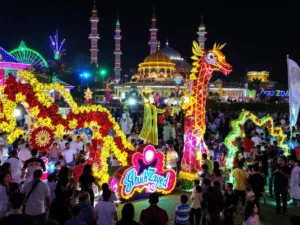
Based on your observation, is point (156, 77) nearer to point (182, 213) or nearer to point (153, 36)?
point (153, 36)

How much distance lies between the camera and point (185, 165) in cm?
1130

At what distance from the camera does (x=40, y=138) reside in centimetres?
881

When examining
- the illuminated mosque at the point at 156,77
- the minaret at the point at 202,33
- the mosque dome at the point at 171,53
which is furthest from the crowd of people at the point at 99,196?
the mosque dome at the point at 171,53

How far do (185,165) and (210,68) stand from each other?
3.03 meters

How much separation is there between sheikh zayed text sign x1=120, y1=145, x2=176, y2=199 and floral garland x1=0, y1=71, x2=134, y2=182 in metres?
0.45

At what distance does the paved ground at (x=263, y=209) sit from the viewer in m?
8.13

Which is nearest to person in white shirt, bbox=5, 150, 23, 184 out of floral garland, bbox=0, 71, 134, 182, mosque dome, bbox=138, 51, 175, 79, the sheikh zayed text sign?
floral garland, bbox=0, 71, 134, 182

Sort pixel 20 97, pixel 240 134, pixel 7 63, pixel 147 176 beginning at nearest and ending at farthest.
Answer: pixel 20 97
pixel 147 176
pixel 240 134
pixel 7 63

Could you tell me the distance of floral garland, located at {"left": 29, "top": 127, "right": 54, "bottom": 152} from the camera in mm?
8781

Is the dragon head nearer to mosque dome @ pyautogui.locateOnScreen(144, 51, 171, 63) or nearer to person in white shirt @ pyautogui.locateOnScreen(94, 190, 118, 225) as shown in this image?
person in white shirt @ pyautogui.locateOnScreen(94, 190, 118, 225)

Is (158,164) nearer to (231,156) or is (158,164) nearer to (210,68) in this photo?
(231,156)

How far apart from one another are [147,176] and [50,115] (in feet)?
9.50

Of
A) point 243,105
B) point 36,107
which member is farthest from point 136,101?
point 36,107

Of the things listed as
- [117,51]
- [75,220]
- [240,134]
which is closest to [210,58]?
[240,134]
